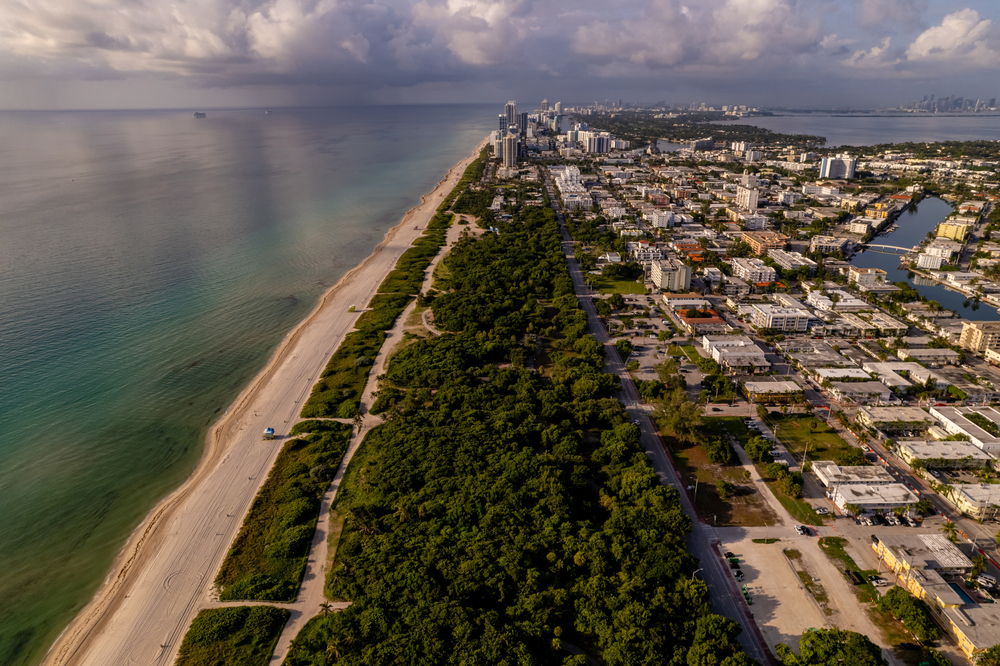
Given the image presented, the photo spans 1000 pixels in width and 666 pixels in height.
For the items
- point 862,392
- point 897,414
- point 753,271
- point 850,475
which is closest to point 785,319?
point 862,392

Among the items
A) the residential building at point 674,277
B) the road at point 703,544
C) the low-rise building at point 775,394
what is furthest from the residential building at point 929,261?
the road at point 703,544

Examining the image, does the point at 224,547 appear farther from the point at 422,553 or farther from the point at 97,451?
the point at 97,451

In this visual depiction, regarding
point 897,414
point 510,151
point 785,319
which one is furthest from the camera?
point 510,151

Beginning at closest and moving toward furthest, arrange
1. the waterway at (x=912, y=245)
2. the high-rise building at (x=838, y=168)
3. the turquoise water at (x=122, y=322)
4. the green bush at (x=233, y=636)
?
the green bush at (x=233, y=636) < the turquoise water at (x=122, y=322) < the waterway at (x=912, y=245) < the high-rise building at (x=838, y=168)

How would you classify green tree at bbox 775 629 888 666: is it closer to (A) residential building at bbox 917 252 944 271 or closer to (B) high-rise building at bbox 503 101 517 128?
(A) residential building at bbox 917 252 944 271

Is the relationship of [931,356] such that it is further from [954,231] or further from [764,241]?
[954,231]

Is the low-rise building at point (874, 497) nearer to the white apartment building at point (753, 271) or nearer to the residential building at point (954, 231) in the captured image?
the white apartment building at point (753, 271)
